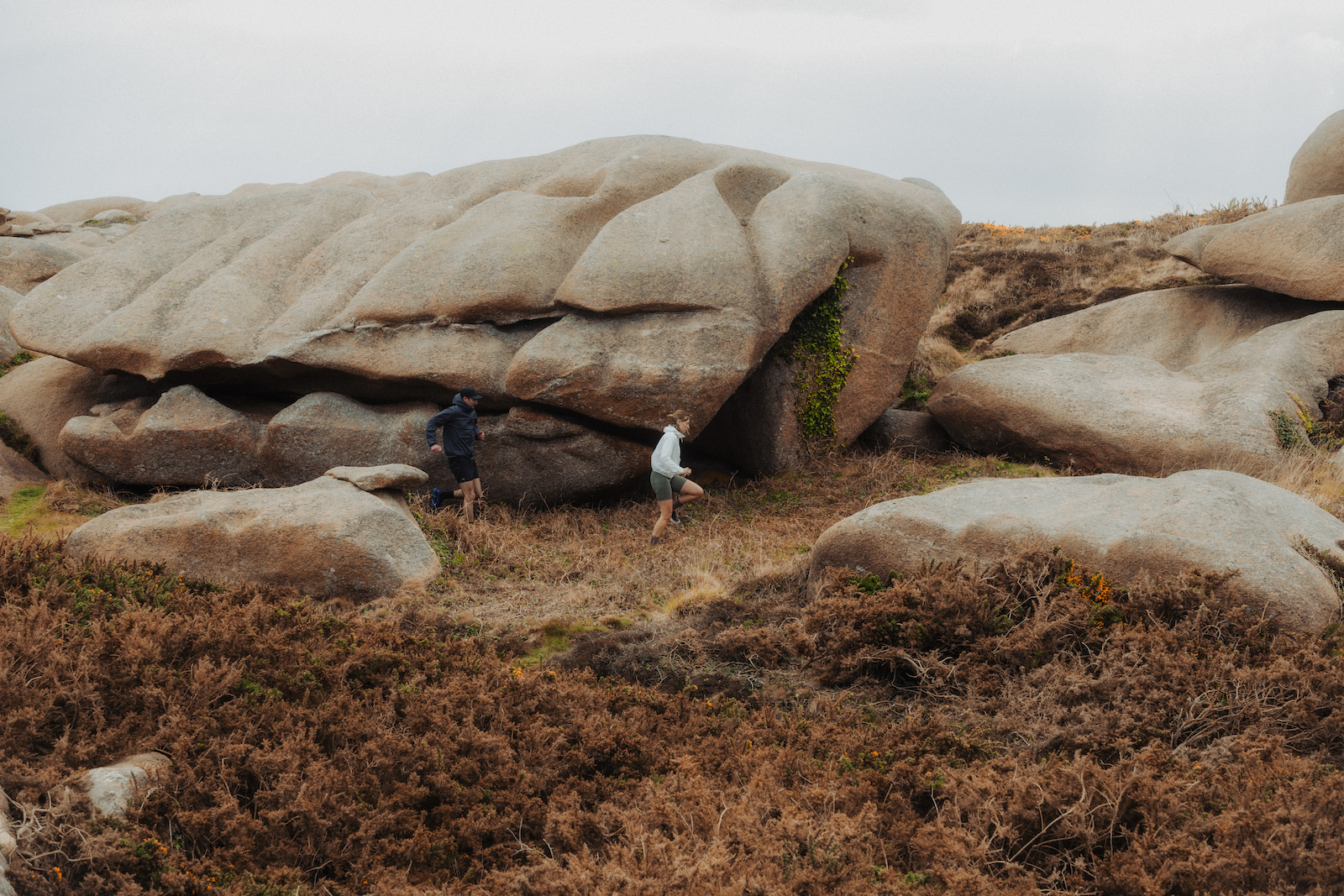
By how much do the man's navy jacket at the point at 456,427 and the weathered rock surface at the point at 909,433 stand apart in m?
7.82

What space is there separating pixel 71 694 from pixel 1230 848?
7.13m

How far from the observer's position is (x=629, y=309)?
45.6 ft

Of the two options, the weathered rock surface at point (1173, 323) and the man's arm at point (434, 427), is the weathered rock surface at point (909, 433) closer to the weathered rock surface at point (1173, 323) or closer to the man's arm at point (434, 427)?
the weathered rock surface at point (1173, 323)

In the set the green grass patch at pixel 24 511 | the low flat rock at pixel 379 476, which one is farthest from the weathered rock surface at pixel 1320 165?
the green grass patch at pixel 24 511

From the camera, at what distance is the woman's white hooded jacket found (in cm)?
1238

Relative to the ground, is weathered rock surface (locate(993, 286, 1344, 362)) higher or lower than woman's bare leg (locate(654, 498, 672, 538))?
higher

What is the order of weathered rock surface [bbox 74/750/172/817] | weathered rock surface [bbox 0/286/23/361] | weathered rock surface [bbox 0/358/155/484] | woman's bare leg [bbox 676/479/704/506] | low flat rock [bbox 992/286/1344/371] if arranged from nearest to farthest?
weathered rock surface [bbox 74/750/172/817] < woman's bare leg [bbox 676/479/704/506] < weathered rock surface [bbox 0/358/155/484] < low flat rock [bbox 992/286/1344/371] < weathered rock surface [bbox 0/286/23/361]

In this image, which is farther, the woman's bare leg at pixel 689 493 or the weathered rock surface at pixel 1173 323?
the weathered rock surface at pixel 1173 323

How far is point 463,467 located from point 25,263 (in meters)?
17.7

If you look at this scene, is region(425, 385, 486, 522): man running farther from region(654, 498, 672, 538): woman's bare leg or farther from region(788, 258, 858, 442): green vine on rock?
region(788, 258, 858, 442): green vine on rock

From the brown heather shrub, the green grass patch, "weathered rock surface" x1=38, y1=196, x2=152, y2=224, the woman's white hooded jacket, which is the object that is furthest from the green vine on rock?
"weathered rock surface" x1=38, y1=196, x2=152, y2=224

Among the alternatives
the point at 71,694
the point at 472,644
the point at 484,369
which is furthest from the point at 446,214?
the point at 71,694

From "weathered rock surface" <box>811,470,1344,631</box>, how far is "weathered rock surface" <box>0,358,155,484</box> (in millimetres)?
13350

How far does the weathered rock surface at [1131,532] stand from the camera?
24.7 feet
